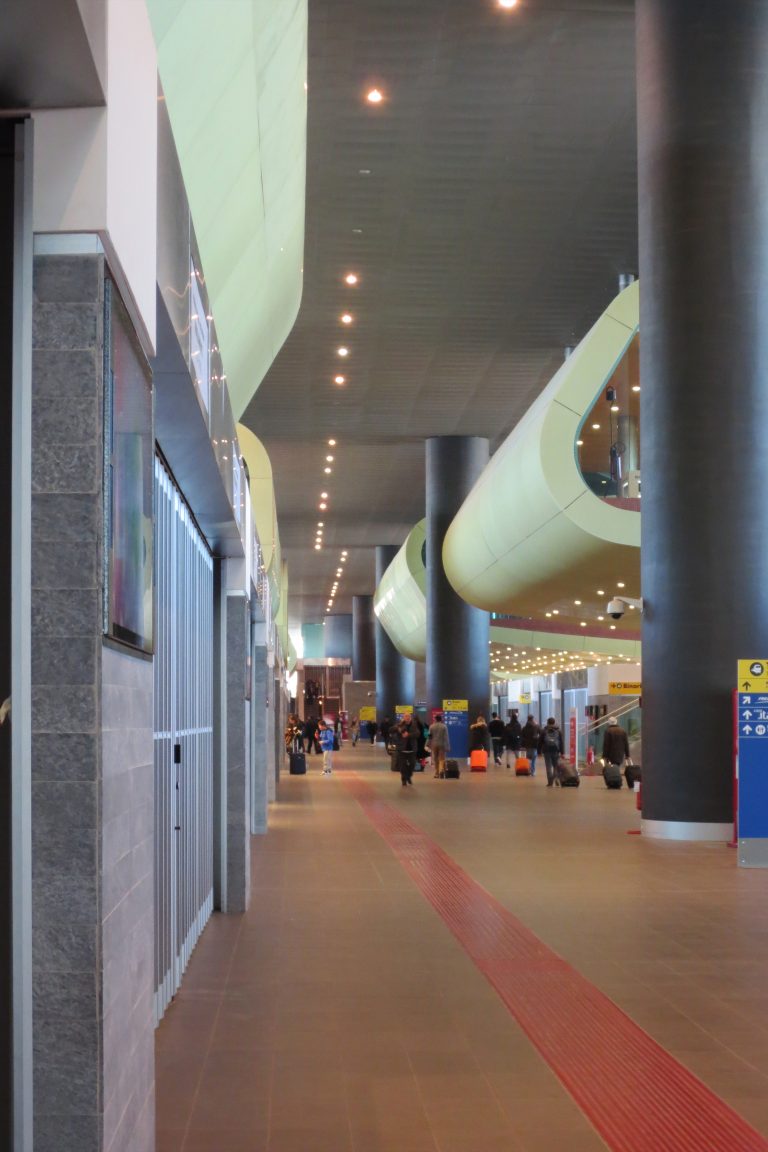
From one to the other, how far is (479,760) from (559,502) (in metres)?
17.6

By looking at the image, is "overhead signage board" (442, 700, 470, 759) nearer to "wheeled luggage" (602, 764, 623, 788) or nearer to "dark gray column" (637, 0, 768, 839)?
"wheeled luggage" (602, 764, 623, 788)

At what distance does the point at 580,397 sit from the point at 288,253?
6970 mm

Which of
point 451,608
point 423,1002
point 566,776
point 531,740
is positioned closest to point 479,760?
point 531,740

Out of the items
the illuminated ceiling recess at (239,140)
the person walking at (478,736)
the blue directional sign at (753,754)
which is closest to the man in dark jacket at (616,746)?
the person walking at (478,736)

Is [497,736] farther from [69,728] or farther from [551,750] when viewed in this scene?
[69,728]

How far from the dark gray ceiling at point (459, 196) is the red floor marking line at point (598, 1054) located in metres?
12.2

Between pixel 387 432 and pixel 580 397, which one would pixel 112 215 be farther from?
pixel 387 432

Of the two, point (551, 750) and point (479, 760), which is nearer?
point (551, 750)

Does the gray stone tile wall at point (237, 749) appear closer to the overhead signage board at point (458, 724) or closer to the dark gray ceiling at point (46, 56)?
the dark gray ceiling at point (46, 56)

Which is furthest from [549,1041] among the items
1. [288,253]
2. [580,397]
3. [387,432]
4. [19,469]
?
[387,432]

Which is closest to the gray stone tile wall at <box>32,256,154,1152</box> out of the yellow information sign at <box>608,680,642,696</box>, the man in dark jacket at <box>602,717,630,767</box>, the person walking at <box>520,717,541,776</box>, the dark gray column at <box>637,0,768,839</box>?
the dark gray column at <box>637,0,768,839</box>

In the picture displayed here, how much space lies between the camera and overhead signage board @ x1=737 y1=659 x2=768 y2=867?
15492mm

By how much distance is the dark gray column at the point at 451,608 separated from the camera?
43406 millimetres

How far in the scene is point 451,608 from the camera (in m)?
45.2
